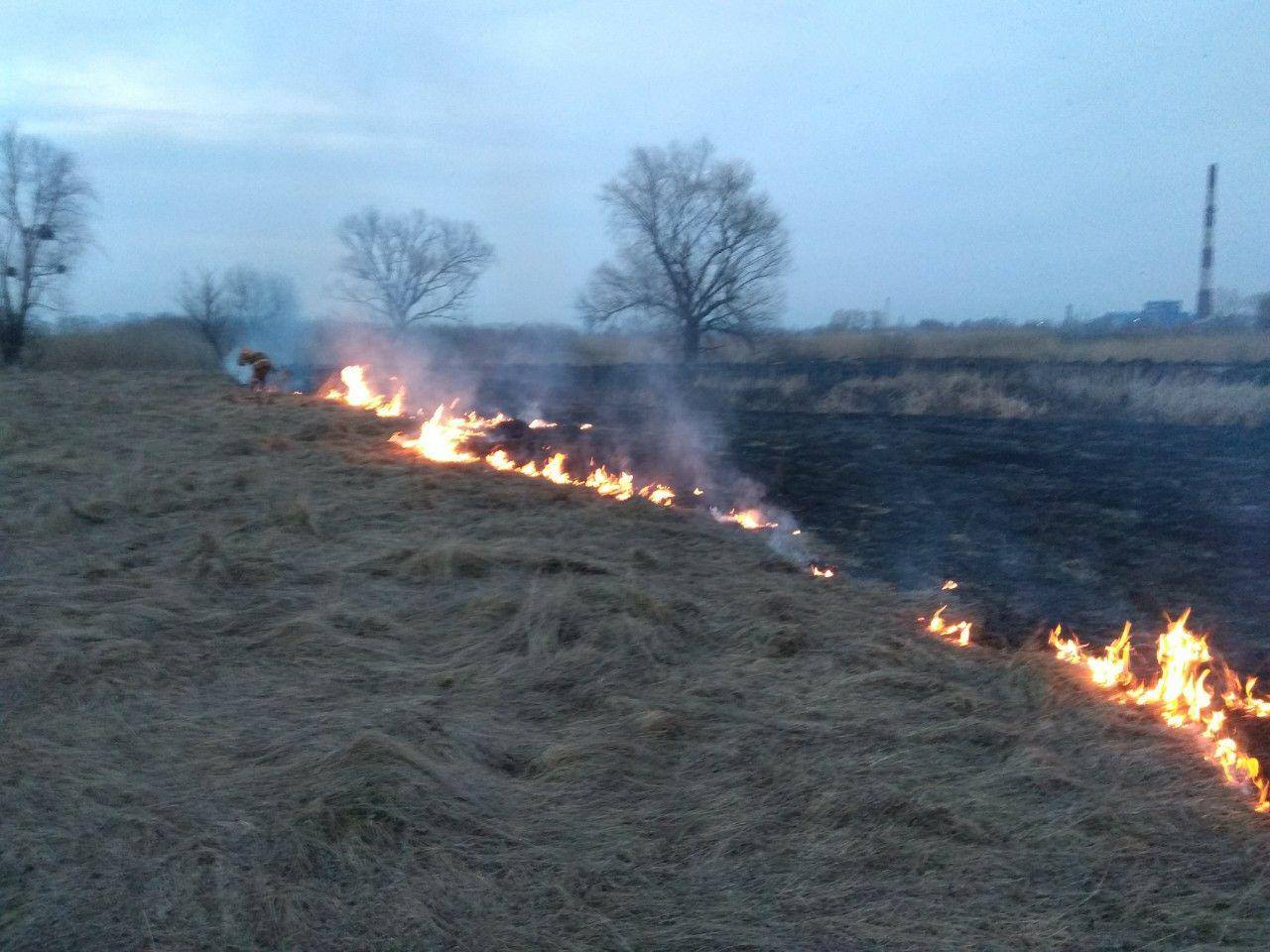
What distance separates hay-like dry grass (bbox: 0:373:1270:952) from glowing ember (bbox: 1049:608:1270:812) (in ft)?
0.60

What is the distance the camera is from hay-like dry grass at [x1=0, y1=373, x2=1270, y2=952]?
328 cm

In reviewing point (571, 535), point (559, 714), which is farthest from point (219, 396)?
point (559, 714)

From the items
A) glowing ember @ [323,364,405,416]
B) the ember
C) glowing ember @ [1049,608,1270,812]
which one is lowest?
glowing ember @ [1049,608,1270,812]

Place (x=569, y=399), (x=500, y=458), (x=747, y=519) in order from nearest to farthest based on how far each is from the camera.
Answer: (x=747, y=519)
(x=500, y=458)
(x=569, y=399)

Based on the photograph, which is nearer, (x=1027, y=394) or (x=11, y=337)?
(x=1027, y=394)

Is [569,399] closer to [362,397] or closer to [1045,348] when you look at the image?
[362,397]

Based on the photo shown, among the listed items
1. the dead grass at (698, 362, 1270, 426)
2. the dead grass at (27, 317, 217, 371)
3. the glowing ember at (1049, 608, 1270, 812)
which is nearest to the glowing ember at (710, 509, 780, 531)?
the glowing ember at (1049, 608, 1270, 812)

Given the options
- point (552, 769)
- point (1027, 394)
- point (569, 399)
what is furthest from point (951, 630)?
point (1027, 394)

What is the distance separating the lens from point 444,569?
676 centimetres

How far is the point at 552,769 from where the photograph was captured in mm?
4223

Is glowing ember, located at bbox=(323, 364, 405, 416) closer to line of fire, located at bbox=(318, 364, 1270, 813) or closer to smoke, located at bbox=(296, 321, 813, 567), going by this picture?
smoke, located at bbox=(296, 321, 813, 567)

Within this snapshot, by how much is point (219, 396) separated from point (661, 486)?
27.0ft

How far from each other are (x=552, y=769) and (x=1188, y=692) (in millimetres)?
3175

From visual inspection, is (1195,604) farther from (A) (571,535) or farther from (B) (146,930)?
(B) (146,930)
